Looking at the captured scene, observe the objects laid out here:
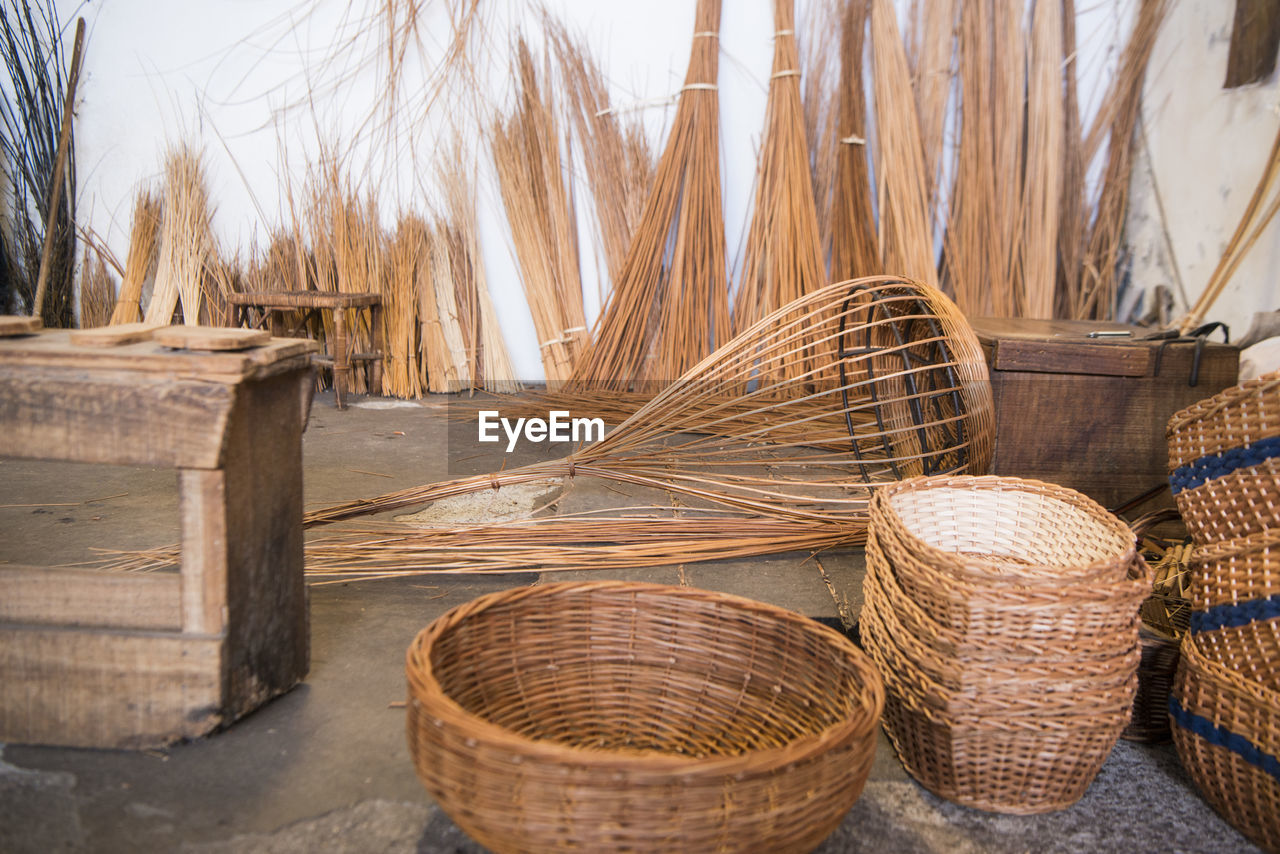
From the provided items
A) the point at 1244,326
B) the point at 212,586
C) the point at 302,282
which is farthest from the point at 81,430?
the point at 1244,326

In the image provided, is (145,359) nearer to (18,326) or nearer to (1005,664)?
(18,326)

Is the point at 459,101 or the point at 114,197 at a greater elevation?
the point at 459,101

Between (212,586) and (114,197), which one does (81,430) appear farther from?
(114,197)

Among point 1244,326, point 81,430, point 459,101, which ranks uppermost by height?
point 459,101

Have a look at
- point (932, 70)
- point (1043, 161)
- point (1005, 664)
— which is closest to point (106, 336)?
point (1005, 664)

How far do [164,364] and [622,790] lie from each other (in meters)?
0.85

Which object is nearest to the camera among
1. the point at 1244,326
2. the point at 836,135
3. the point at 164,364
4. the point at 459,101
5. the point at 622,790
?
the point at 622,790

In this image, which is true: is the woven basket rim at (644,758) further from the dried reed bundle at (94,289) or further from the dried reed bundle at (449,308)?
the dried reed bundle at (94,289)

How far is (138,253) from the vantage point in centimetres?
378

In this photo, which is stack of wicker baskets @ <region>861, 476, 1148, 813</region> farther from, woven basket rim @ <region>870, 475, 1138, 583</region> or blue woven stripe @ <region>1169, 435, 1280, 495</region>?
blue woven stripe @ <region>1169, 435, 1280, 495</region>

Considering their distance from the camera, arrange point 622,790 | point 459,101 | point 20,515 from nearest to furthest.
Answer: point 622,790, point 20,515, point 459,101

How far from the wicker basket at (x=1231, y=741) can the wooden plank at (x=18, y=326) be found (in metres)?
1.78

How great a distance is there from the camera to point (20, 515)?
2266 mm

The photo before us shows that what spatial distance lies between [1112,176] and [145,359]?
328cm
